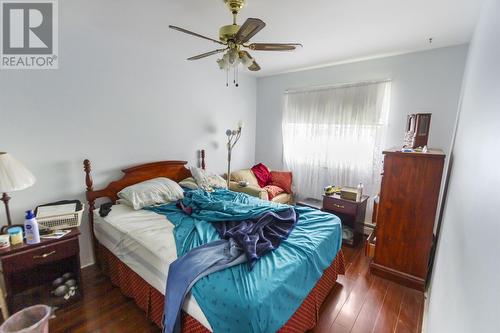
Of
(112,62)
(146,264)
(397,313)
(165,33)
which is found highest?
(165,33)

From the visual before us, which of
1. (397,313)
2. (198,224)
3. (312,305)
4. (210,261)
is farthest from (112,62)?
(397,313)

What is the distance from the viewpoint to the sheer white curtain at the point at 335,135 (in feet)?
10.3

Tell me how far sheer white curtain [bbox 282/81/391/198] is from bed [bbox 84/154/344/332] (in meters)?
1.58

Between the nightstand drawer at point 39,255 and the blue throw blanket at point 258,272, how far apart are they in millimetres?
750

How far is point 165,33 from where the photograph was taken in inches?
93.5

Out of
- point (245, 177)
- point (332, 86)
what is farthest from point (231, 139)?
point (332, 86)

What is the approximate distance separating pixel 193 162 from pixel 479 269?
3171 millimetres

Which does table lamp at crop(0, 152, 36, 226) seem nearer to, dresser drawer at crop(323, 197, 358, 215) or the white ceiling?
the white ceiling

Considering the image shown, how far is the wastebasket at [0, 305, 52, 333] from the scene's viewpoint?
1432 millimetres

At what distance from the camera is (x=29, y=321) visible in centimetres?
154

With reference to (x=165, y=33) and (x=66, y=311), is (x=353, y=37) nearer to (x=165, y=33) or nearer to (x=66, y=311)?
(x=165, y=33)

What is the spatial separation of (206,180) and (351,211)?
1970 mm

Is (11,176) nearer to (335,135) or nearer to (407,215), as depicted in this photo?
(407,215)

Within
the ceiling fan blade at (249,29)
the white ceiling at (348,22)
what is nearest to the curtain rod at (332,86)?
the white ceiling at (348,22)
